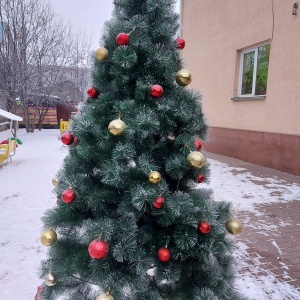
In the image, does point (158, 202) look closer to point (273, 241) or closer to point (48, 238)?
point (48, 238)

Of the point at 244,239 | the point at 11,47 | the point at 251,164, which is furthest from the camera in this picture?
the point at 11,47

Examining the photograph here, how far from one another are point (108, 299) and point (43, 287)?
55cm

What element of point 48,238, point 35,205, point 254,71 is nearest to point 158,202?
point 48,238

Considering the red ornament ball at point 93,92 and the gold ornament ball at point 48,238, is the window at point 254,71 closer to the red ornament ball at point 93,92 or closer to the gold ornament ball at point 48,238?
the red ornament ball at point 93,92

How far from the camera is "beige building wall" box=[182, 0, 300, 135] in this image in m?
6.04

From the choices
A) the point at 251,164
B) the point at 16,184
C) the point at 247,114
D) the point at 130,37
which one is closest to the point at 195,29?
the point at 247,114

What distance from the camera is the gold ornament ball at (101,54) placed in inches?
57.4

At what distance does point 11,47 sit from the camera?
42.0 feet

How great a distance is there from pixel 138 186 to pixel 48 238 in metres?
0.56

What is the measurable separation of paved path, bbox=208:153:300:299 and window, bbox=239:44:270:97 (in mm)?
3536

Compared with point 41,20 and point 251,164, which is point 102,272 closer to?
point 251,164

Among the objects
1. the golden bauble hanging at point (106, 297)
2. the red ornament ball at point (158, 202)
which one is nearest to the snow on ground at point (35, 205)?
the golden bauble hanging at point (106, 297)

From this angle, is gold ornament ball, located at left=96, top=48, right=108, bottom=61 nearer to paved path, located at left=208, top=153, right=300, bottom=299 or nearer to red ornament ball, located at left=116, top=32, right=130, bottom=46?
red ornament ball, located at left=116, top=32, right=130, bottom=46

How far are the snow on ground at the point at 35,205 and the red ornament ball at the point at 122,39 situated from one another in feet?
6.34
